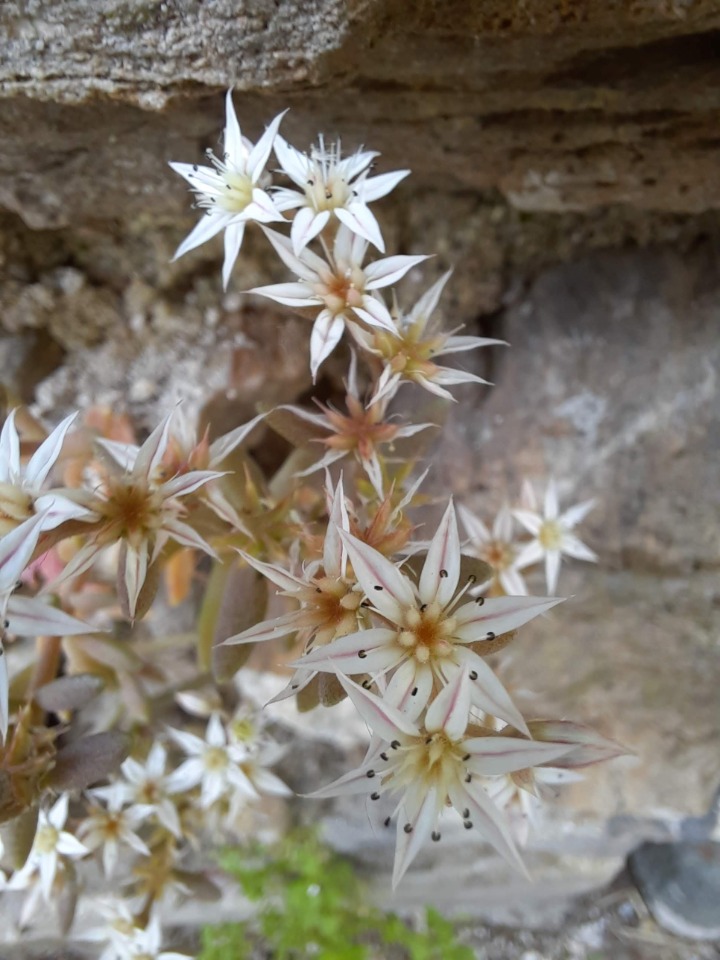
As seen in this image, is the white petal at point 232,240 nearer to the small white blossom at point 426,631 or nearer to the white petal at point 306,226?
the white petal at point 306,226

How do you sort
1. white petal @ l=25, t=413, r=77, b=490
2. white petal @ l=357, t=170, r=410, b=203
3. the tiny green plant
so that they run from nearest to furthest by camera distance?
white petal @ l=25, t=413, r=77, b=490
white petal @ l=357, t=170, r=410, b=203
the tiny green plant

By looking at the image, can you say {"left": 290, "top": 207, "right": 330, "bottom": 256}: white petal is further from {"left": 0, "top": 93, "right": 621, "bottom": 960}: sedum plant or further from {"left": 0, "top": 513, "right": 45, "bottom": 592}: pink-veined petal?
{"left": 0, "top": 513, "right": 45, "bottom": 592}: pink-veined petal

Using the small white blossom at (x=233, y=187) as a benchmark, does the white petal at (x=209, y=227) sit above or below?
below

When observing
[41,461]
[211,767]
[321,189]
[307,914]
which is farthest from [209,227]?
[307,914]

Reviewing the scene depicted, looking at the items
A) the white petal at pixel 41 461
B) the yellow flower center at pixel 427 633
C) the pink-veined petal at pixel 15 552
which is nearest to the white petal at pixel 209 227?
the white petal at pixel 41 461

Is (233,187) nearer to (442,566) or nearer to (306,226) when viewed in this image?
(306,226)

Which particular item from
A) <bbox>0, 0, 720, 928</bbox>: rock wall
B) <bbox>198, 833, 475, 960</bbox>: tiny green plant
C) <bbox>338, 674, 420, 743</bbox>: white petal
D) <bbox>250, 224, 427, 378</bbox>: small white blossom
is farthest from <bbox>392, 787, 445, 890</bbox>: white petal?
<bbox>198, 833, 475, 960</bbox>: tiny green plant
